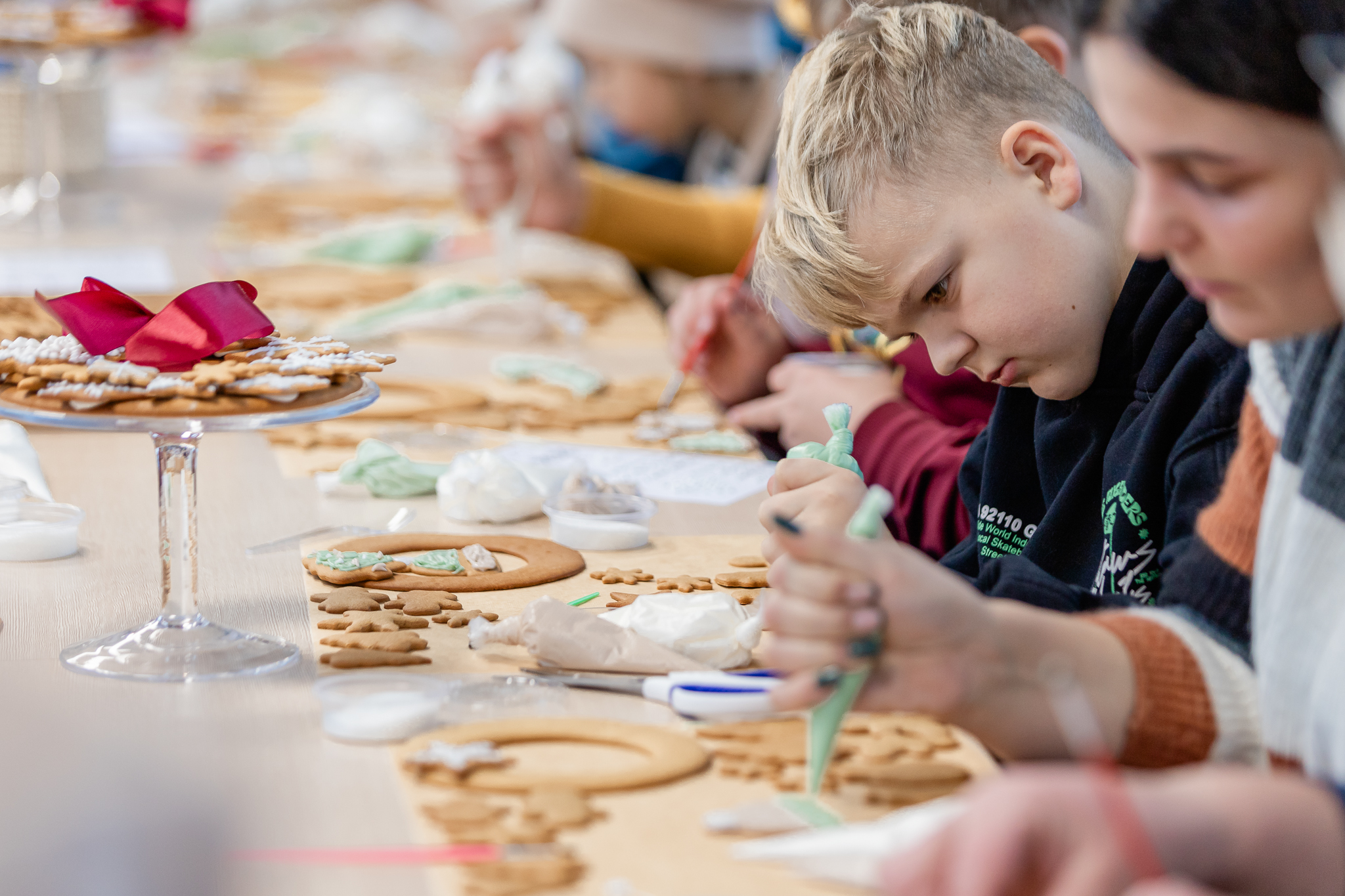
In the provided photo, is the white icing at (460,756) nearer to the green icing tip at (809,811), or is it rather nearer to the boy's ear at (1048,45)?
the green icing tip at (809,811)

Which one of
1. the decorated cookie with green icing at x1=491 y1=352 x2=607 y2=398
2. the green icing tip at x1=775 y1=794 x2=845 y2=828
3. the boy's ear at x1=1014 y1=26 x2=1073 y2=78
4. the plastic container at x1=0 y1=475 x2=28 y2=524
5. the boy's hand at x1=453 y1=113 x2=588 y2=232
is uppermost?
the boy's ear at x1=1014 y1=26 x2=1073 y2=78

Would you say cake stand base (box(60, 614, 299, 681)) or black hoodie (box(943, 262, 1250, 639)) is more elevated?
black hoodie (box(943, 262, 1250, 639))

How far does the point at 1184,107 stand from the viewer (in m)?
0.68

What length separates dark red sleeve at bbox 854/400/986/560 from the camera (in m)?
1.35

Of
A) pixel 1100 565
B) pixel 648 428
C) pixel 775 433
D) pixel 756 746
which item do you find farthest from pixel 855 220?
pixel 775 433

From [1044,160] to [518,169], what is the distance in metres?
1.39

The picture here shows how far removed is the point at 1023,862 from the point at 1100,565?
52 centimetres

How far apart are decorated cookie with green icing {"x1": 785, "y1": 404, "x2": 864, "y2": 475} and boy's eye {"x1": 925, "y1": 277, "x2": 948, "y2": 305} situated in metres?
0.12

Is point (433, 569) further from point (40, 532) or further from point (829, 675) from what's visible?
point (829, 675)

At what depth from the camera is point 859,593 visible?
0.71 metres

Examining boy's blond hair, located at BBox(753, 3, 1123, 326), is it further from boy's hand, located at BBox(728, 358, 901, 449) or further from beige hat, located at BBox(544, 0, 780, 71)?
beige hat, located at BBox(544, 0, 780, 71)

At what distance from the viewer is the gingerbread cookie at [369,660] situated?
913 mm

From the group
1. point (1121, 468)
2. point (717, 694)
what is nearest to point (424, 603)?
point (717, 694)

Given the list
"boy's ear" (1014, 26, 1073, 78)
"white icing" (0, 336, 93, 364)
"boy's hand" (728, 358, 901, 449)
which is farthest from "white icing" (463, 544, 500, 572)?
"boy's ear" (1014, 26, 1073, 78)
